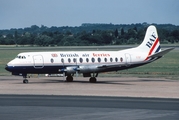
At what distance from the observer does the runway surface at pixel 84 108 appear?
28.2m

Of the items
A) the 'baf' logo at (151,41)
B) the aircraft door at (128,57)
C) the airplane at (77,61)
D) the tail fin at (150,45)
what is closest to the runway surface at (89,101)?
the airplane at (77,61)

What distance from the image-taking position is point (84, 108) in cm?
3159

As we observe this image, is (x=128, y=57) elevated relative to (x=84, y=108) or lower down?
elevated

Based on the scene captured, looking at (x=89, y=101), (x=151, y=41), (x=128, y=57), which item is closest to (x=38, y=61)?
(x=128, y=57)

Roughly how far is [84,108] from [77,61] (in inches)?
887

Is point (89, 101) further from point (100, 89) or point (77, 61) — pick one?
point (77, 61)

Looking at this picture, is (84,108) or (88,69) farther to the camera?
(88,69)

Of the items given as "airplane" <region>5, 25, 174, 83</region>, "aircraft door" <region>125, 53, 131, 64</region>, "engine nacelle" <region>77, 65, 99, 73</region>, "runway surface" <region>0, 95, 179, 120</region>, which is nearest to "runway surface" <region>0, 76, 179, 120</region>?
"runway surface" <region>0, 95, 179, 120</region>

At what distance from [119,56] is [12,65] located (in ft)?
34.3

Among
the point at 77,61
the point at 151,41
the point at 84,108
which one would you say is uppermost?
the point at 151,41

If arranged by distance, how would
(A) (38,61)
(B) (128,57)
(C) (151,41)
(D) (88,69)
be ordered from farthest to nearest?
1. (C) (151,41)
2. (B) (128,57)
3. (D) (88,69)
4. (A) (38,61)

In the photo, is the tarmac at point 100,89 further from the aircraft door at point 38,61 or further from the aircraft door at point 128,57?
the aircraft door at point 128,57

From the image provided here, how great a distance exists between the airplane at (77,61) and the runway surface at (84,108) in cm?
1338

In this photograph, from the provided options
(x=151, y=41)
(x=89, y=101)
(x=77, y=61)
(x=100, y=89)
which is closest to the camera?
(x=89, y=101)
